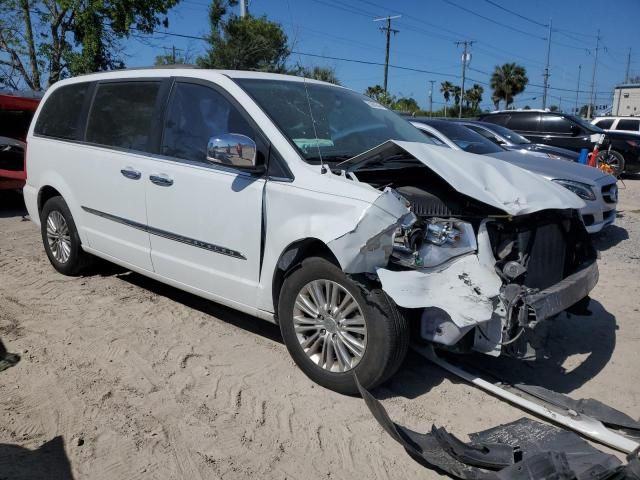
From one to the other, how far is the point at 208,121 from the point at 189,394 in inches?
74.5

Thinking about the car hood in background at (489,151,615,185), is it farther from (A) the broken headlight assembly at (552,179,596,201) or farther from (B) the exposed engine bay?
(B) the exposed engine bay

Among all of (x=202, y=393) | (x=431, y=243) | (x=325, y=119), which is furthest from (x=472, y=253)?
(x=202, y=393)

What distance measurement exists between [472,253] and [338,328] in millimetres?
901

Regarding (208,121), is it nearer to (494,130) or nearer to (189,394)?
(189,394)

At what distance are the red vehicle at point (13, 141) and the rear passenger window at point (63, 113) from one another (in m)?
4.29

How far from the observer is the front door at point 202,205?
3680mm

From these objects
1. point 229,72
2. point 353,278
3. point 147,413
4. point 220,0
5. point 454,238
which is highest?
point 220,0

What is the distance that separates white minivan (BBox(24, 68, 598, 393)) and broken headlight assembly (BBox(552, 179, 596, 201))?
3.63 metres

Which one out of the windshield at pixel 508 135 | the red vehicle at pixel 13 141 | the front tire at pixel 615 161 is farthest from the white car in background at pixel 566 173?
the front tire at pixel 615 161

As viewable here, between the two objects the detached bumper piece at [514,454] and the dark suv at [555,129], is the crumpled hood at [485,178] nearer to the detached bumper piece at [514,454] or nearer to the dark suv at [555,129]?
the detached bumper piece at [514,454]

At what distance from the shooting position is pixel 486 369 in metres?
3.80

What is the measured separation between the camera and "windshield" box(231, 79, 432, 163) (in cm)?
374

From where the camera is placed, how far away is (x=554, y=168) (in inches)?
305

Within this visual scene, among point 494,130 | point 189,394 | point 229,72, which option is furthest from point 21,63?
point 189,394
